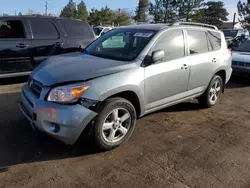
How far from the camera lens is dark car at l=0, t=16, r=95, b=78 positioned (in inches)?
251

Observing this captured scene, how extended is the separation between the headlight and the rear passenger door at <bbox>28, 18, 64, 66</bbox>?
157 inches

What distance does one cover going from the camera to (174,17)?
36.7m

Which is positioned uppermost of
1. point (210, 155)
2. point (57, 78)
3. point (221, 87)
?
point (57, 78)

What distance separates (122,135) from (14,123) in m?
1.91

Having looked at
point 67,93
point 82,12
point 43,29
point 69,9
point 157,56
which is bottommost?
point 67,93

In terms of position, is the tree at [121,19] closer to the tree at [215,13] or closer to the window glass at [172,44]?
the tree at [215,13]

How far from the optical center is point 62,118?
120 inches

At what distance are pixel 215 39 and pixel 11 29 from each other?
16.3 ft

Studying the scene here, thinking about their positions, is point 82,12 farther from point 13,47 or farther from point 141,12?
point 13,47

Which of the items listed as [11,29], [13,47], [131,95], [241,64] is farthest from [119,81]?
[241,64]

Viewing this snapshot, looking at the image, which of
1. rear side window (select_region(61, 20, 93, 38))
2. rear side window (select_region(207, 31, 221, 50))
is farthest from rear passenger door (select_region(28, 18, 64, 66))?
rear side window (select_region(207, 31, 221, 50))

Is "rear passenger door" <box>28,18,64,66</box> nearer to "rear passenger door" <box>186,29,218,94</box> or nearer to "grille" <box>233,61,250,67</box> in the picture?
"rear passenger door" <box>186,29,218,94</box>

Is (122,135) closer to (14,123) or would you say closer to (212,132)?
(212,132)

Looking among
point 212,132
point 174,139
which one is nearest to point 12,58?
point 174,139
